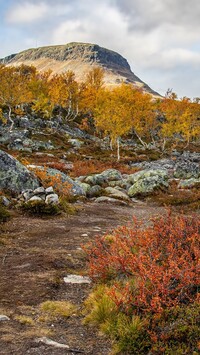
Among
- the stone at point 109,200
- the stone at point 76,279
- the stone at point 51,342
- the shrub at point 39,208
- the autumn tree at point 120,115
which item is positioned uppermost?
the autumn tree at point 120,115

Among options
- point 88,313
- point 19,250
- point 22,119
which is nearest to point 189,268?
point 88,313

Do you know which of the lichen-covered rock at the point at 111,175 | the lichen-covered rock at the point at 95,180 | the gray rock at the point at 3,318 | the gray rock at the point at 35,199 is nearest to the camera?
the gray rock at the point at 3,318

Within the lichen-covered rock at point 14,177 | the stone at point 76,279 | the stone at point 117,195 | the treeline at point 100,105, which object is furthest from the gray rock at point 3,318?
the treeline at point 100,105

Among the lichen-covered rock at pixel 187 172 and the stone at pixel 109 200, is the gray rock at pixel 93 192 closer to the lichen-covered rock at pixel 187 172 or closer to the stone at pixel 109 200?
the stone at pixel 109 200

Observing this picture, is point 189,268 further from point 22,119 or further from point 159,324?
point 22,119

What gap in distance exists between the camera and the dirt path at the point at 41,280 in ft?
14.6

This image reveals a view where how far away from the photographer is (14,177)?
15.2 metres

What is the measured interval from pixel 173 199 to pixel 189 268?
14263mm

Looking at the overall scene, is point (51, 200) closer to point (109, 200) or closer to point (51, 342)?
point (109, 200)

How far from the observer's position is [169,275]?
4676 mm

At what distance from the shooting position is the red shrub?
4.65m

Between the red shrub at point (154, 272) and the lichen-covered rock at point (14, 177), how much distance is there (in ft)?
27.6

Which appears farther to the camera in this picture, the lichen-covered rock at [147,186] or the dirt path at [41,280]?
the lichen-covered rock at [147,186]

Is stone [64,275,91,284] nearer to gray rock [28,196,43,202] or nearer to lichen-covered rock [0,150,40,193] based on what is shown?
gray rock [28,196,43,202]
